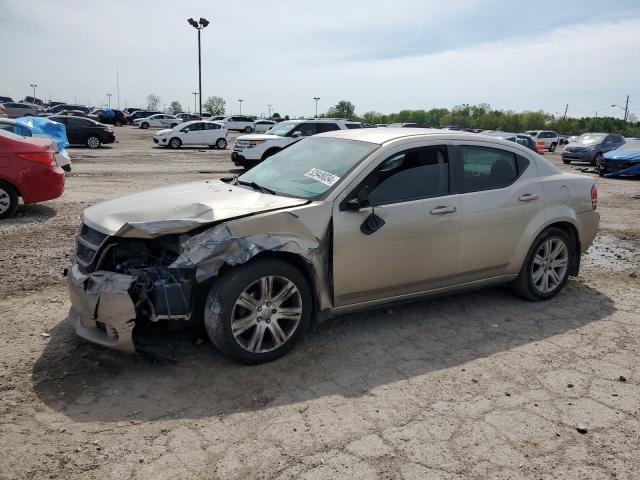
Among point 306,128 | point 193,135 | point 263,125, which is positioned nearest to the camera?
point 306,128

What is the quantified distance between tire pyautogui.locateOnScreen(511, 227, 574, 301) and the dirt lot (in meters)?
0.14

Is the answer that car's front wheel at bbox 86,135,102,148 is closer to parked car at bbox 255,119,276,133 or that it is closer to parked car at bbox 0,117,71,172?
parked car at bbox 0,117,71,172

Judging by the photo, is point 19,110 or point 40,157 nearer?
point 40,157

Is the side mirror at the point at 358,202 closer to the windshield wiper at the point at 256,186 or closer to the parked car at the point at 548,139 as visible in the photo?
the windshield wiper at the point at 256,186

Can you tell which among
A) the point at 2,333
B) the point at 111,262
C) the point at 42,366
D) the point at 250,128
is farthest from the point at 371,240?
the point at 250,128

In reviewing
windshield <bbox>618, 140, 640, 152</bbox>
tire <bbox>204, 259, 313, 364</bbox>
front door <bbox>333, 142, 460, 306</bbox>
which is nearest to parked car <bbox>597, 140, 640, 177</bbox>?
windshield <bbox>618, 140, 640, 152</bbox>

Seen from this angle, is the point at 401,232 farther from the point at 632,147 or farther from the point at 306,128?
the point at 632,147

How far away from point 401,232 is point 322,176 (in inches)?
31.4

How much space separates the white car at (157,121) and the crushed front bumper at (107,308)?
51.0m

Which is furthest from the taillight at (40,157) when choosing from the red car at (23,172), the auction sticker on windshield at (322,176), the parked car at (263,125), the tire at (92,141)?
the parked car at (263,125)

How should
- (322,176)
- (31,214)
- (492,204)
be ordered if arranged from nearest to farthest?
(322,176), (492,204), (31,214)

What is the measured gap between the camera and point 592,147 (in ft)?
77.7

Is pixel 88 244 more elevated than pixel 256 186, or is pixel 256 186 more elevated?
pixel 256 186

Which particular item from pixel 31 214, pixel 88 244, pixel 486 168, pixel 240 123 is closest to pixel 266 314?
pixel 88 244
